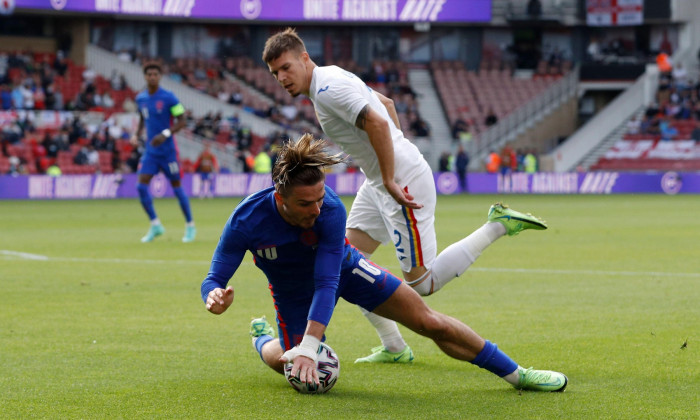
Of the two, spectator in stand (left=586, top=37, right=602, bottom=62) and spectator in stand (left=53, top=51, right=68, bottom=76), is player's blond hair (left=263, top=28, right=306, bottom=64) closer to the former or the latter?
spectator in stand (left=53, top=51, right=68, bottom=76)

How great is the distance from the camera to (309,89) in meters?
6.65

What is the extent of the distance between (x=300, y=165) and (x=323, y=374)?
128cm

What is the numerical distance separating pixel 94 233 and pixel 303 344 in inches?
546

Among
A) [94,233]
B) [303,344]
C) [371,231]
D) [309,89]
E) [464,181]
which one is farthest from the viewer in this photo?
[464,181]

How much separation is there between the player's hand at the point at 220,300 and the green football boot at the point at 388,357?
6.77ft

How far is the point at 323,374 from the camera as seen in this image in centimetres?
562

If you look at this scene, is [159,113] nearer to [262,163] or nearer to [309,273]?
[309,273]

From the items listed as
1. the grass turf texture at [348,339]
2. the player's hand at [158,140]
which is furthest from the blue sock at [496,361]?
the player's hand at [158,140]

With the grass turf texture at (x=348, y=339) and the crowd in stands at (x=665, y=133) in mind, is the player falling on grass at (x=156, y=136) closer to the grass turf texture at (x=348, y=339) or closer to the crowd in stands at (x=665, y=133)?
the grass turf texture at (x=348, y=339)

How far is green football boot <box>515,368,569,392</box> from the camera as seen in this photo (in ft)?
18.4

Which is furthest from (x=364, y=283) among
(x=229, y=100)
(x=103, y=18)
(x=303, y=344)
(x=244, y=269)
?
(x=103, y=18)

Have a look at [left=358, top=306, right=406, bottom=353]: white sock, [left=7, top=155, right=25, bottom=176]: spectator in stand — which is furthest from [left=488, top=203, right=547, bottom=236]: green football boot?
[left=7, top=155, right=25, bottom=176]: spectator in stand

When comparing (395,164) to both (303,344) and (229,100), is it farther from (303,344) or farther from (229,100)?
(229,100)

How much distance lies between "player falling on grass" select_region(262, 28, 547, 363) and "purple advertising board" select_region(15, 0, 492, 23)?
1465 inches
